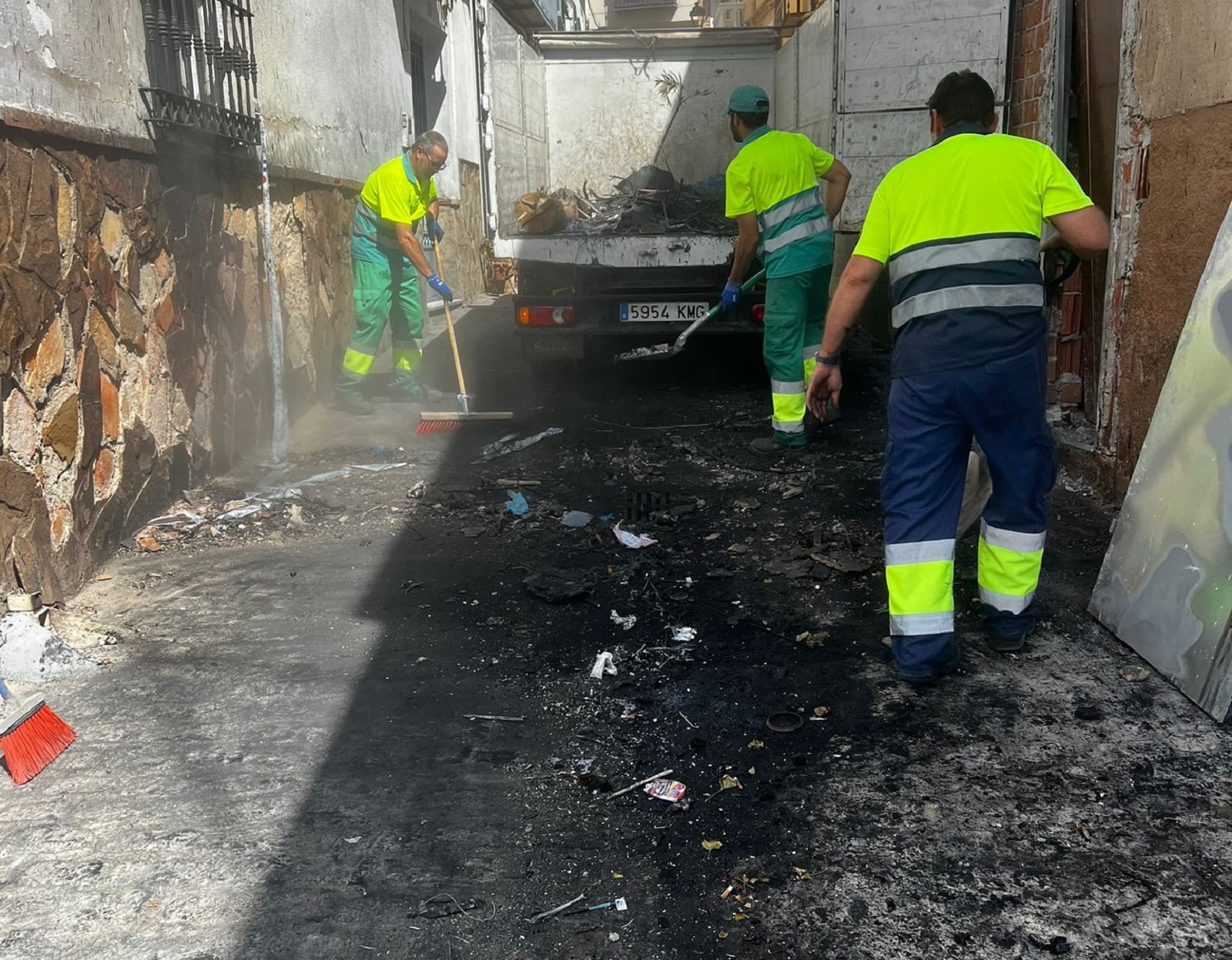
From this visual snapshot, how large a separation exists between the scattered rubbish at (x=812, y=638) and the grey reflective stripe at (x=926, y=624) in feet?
1.28

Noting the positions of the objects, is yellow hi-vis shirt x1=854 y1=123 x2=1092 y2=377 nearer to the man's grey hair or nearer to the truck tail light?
the truck tail light

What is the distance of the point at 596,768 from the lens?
2646mm

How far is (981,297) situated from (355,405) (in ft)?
16.2

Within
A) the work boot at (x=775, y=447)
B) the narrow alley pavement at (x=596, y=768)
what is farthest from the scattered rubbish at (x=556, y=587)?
the work boot at (x=775, y=447)

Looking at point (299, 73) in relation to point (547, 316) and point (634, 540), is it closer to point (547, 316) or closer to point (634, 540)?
point (547, 316)

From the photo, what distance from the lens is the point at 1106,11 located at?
467cm

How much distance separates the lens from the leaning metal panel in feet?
9.23

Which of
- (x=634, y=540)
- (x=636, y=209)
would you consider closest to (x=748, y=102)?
(x=636, y=209)

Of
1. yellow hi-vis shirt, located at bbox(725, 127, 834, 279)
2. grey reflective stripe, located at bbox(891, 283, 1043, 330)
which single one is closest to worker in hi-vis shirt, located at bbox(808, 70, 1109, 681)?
grey reflective stripe, located at bbox(891, 283, 1043, 330)

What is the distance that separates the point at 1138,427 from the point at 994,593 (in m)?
1.53

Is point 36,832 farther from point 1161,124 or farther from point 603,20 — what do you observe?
point 603,20

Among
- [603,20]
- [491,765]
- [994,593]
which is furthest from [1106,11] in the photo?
[603,20]

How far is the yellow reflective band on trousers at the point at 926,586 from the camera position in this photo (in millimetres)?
2955

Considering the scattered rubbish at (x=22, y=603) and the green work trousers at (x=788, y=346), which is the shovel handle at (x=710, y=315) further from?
the scattered rubbish at (x=22, y=603)
